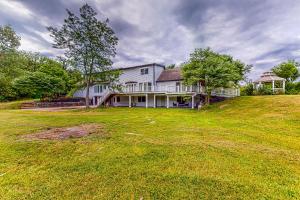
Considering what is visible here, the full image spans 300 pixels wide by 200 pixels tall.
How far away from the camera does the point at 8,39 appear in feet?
66.6

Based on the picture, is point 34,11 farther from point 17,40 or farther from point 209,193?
point 209,193

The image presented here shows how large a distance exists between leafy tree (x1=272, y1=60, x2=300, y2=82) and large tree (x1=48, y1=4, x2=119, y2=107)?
1237 inches

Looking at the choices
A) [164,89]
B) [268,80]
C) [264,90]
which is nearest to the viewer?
[164,89]

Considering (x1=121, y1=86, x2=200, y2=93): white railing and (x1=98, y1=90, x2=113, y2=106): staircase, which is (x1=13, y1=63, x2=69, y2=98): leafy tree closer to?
(x1=98, y1=90, x2=113, y2=106): staircase

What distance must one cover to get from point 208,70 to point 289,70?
919 inches

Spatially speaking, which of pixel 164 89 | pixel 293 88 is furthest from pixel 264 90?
pixel 164 89

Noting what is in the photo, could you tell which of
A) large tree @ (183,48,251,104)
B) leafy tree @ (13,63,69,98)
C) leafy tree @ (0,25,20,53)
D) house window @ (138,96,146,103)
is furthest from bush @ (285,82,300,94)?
leafy tree @ (13,63,69,98)

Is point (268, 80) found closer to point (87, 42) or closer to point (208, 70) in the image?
point (208, 70)

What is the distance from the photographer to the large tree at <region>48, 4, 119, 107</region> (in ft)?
72.2

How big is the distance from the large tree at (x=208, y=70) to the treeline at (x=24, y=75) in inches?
614

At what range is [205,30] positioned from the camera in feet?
67.9

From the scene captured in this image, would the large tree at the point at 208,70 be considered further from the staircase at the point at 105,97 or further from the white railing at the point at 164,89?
the staircase at the point at 105,97

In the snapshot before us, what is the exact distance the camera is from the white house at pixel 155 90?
22.4 meters

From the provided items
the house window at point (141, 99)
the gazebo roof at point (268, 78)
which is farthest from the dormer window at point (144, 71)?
the gazebo roof at point (268, 78)
